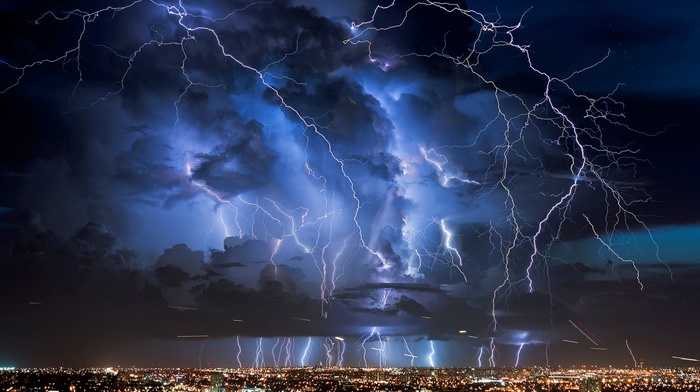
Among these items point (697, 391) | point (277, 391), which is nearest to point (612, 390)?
point (697, 391)

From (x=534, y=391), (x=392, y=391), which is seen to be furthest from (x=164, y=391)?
(x=534, y=391)

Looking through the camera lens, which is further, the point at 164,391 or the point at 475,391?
the point at 475,391

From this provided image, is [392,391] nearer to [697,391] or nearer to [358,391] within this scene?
[358,391]

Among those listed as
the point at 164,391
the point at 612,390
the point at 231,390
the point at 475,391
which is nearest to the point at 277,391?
the point at 231,390

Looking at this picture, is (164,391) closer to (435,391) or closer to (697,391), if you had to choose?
(435,391)

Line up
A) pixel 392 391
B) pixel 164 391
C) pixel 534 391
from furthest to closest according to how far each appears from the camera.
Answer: pixel 534 391
pixel 392 391
pixel 164 391

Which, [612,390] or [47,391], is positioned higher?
[612,390]

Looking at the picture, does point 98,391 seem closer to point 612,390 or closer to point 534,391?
point 534,391

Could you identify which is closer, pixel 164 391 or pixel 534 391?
pixel 164 391

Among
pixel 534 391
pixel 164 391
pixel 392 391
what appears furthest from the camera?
pixel 534 391
